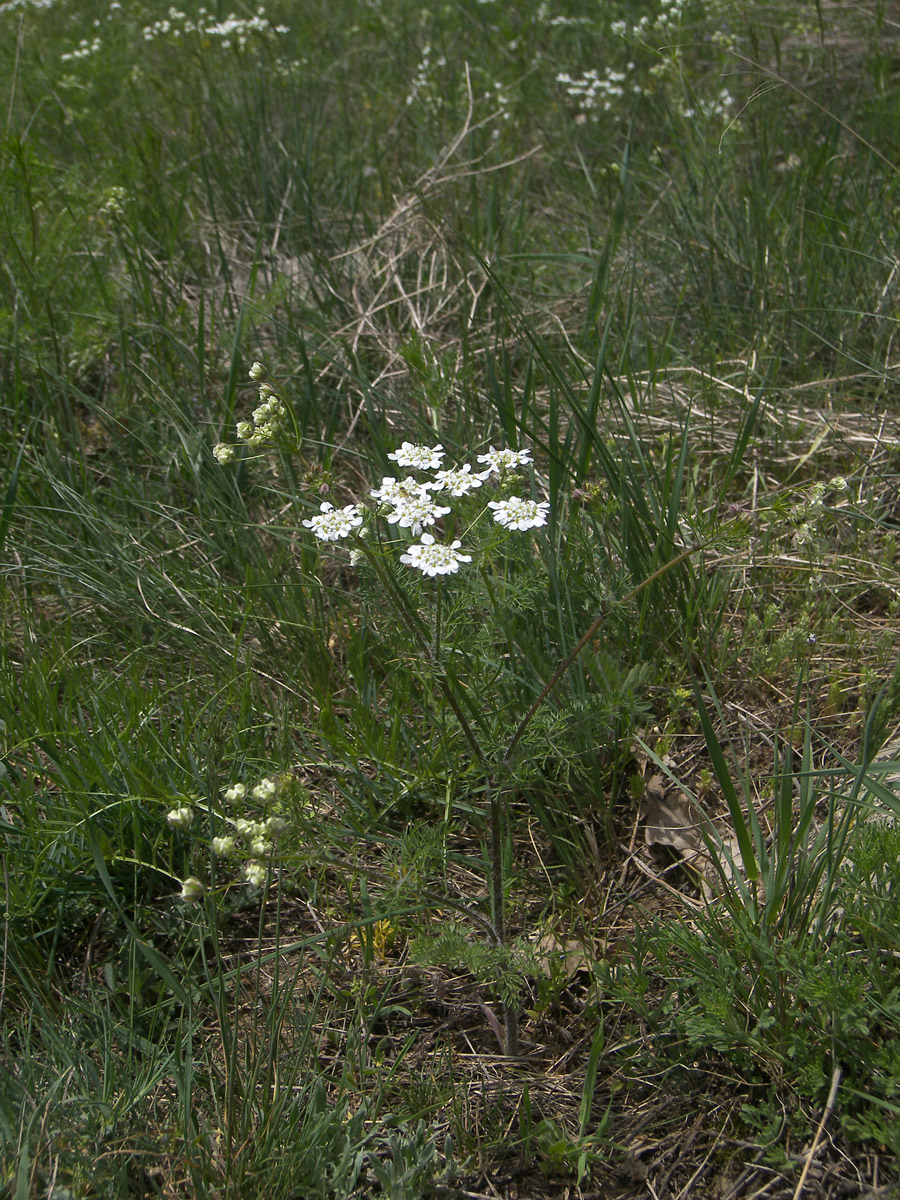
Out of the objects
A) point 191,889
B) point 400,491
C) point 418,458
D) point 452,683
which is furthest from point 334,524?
point 191,889

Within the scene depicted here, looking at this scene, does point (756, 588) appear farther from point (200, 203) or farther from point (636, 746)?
point (200, 203)

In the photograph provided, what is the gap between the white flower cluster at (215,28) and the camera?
14.9ft

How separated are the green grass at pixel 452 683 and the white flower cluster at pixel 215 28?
684 millimetres

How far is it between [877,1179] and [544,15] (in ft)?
19.2

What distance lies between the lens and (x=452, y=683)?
1859mm

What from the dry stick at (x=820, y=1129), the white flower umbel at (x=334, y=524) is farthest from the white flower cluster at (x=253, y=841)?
the dry stick at (x=820, y=1129)

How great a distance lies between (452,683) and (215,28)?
4643 mm

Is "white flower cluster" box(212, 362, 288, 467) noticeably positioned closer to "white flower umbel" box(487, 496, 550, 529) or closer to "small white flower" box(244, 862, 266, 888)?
"white flower umbel" box(487, 496, 550, 529)

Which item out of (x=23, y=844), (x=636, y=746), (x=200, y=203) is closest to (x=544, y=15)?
(x=200, y=203)

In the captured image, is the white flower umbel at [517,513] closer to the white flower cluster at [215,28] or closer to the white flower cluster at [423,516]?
the white flower cluster at [423,516]

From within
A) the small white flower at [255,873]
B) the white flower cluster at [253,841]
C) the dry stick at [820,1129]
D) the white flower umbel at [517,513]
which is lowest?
the dry stick at [820,1129]

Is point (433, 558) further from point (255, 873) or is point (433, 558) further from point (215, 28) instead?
point (215, 28)

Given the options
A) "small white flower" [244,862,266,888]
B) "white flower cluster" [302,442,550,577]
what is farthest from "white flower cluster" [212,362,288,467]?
"small white flower" [244,862,266,888]

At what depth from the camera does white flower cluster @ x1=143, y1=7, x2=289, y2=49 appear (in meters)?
A: 4.55
